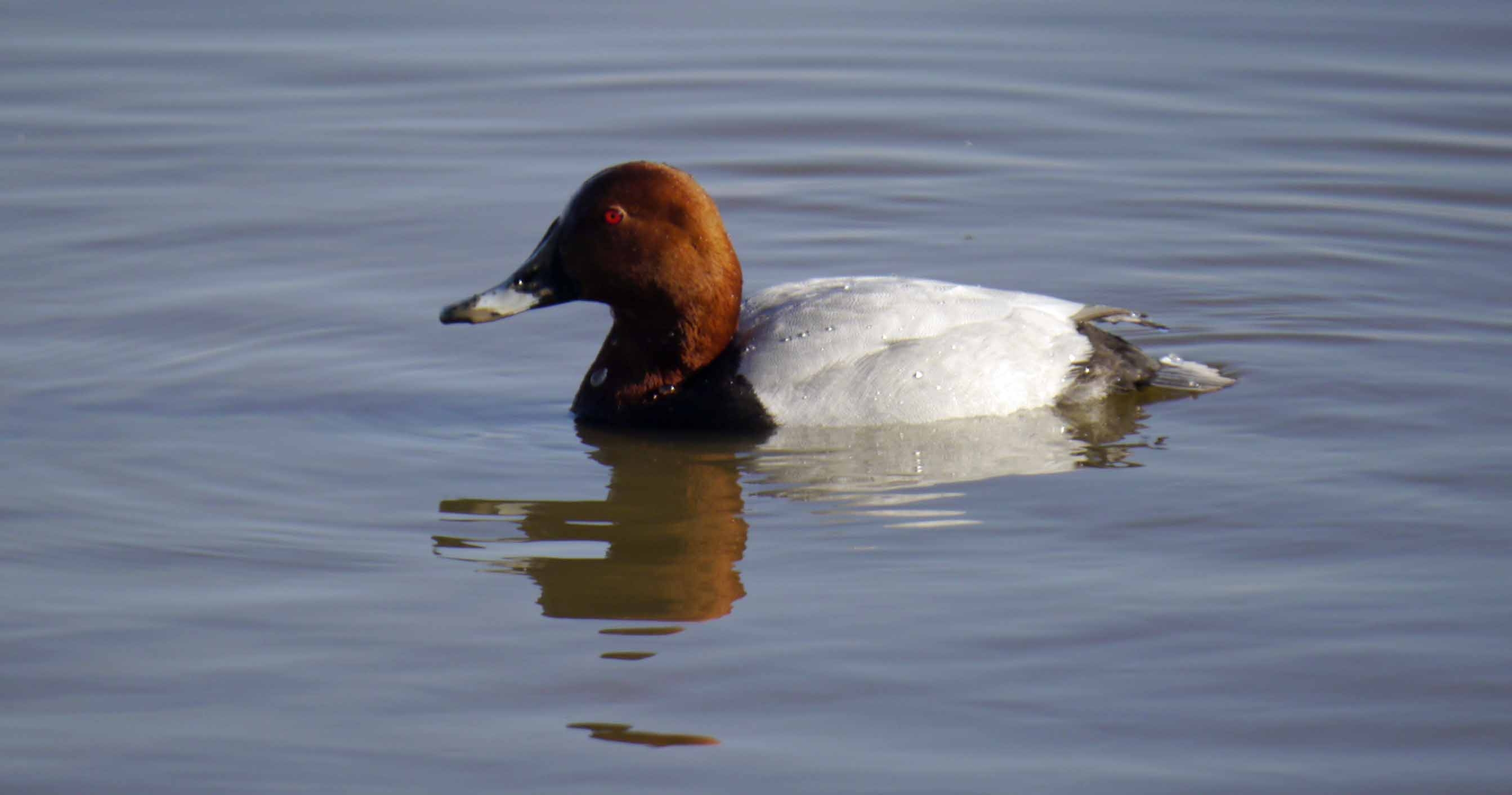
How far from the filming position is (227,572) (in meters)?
5.37

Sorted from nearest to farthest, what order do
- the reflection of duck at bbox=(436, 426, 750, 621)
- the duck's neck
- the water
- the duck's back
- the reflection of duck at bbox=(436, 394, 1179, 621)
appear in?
the water → the reflection of duck at bbox=(436, 426, 750, 621) → the reflection of duck at bbox=(436, 394, 1179, 621) → the duck's back → the duck's neck

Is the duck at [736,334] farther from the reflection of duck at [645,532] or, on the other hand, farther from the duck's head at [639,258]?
the reflection of duck at [645,532]

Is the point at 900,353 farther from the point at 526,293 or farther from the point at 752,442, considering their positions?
the point at 526,293

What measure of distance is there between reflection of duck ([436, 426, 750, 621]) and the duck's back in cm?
33

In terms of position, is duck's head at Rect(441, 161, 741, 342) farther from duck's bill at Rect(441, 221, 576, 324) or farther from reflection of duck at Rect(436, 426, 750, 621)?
reflection of duck at Rect(436, 426, 750, 621)

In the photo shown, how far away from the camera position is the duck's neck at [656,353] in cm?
679

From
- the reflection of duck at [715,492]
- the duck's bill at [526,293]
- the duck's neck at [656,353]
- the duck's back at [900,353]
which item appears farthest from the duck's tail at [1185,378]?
the duck's bill at [526,293]

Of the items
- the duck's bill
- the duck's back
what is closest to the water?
the duck's back

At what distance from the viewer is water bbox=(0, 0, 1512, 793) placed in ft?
14.4

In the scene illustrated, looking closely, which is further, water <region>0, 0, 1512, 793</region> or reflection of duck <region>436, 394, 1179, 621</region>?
reflection of duck <region>436, 394, 1179, 621</region>

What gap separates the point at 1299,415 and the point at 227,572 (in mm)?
3784

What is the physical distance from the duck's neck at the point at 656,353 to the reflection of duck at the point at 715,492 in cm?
12

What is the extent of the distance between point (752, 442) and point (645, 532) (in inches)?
36.0

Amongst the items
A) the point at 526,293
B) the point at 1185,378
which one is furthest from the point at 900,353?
the point at 526,293
